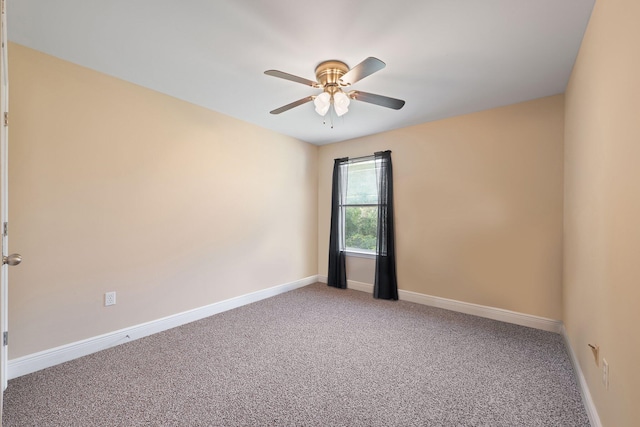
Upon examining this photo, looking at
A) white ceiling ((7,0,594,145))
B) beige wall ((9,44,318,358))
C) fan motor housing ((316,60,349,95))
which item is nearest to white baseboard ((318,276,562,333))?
beige wall ((9,44,318,358))

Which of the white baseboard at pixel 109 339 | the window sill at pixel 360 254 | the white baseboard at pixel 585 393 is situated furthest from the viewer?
the window sill at pixel 360 254

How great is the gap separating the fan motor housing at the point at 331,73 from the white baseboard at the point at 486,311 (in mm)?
2715

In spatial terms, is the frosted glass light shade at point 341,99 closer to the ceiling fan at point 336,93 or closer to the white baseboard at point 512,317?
the ceiling fan at point 336,93

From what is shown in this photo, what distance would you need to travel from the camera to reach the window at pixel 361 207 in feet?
13.3

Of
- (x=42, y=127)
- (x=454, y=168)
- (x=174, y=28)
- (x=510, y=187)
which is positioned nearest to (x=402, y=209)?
(x=454, y=168)

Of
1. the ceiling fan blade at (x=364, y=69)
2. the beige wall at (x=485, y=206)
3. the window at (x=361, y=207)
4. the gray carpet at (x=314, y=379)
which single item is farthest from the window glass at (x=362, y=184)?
the ceiling fan blade at (x=364, y=69)

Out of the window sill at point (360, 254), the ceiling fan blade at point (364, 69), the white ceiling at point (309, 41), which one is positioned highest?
the white ceiling at point (309, 41)

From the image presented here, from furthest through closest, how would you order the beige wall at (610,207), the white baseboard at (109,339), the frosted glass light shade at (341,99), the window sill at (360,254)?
the window sill at (360,254) < the frosted glass light shade at (341,99) < the white baseboard at (109,339) < the beige wall at (610,207)

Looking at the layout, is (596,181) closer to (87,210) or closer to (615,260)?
(615,260)

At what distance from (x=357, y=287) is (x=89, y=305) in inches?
123

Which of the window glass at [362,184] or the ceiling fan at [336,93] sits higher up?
the ceiling fan at [336,93]

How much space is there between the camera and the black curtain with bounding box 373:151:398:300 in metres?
3.71

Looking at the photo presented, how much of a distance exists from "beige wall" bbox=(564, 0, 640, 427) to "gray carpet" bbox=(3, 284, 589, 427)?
1.38 feet

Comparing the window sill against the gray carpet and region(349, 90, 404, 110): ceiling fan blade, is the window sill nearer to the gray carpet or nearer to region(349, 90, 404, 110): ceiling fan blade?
the gray carpet
